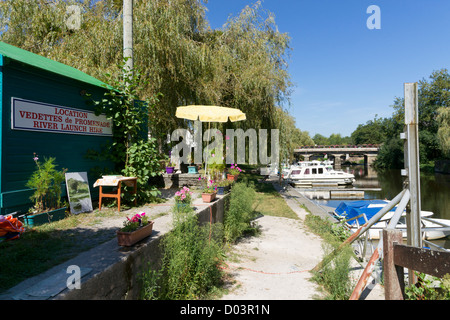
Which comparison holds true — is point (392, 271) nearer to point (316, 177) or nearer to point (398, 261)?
point (398, 261)

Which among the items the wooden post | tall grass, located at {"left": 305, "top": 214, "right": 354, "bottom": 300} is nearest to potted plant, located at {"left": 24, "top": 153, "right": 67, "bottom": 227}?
tall grass, located at {"left": 305, "top": 214, "right": 354, "bottom": 300}

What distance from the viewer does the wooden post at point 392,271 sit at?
3094 mm

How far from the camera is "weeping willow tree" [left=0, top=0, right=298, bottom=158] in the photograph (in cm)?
966

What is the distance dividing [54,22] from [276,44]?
9.85m

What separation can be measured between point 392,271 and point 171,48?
30.7 feet

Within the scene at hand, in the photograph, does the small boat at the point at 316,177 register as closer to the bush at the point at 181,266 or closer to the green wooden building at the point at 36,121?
the green wooden building at the point at 36,121

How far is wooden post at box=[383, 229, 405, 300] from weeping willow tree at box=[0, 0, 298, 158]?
7.64 meters

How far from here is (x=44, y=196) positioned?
445cm

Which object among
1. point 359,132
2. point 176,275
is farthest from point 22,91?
point 359,132

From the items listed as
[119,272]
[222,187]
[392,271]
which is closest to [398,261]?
[392,271]

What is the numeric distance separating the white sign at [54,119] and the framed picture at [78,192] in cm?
86

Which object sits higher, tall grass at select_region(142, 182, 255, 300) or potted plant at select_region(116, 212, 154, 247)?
potted plant at select_region(116, 212, 154, 247)

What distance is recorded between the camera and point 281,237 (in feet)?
26.0

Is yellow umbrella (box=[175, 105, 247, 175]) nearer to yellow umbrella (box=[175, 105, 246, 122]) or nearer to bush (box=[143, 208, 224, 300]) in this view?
yellow umbrella (box=[175, 105, 246, 122])
